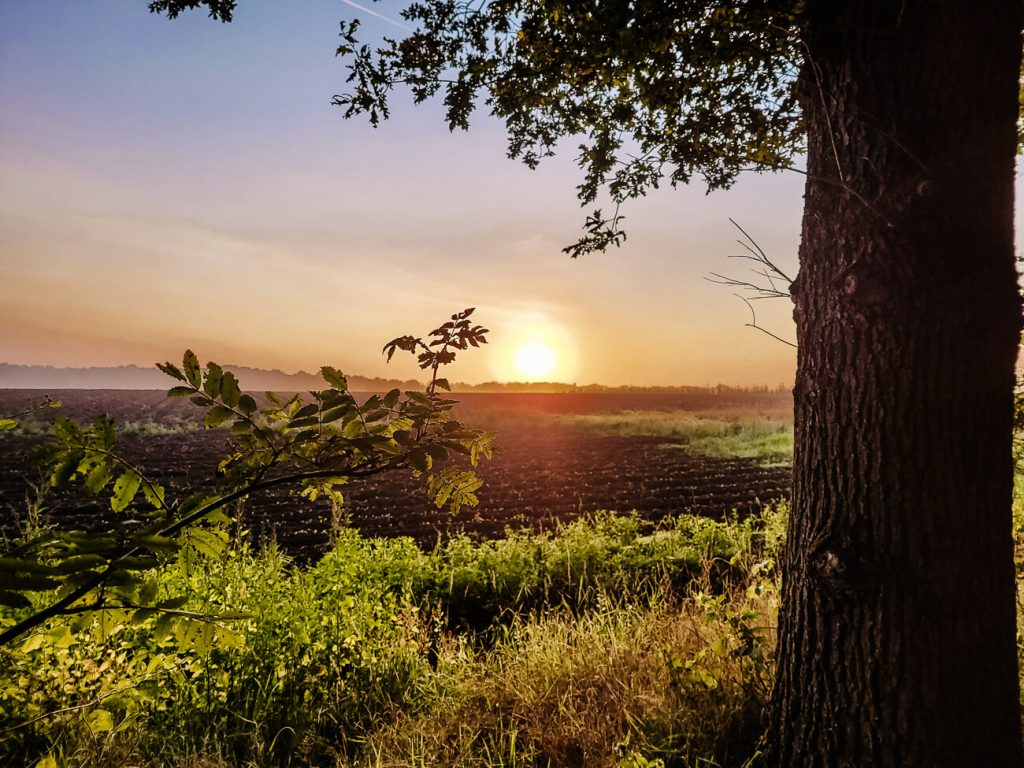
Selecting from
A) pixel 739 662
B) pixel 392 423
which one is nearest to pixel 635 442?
pixel 739 662

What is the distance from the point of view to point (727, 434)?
91.7 ft

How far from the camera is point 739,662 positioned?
264cm

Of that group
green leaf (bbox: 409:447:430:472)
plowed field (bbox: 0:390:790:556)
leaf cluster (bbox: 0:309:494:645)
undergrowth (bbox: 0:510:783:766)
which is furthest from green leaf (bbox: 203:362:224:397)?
plowed field (bbox: 0:390:790:556)

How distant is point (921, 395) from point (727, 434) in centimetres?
2816

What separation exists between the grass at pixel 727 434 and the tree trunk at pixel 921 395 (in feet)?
56.0

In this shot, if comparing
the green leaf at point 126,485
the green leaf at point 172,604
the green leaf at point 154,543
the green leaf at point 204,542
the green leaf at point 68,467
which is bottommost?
the green leaf at point 172,604

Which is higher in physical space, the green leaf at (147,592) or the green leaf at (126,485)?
the green leaf at (126,485)

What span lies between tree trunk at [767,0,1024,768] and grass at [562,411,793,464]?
17.1m

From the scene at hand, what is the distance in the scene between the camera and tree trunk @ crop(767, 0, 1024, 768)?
5.70 ft

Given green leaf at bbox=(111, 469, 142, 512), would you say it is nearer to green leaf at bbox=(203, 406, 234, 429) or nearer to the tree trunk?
green leaf at bbox=(203, 406, 234, 429)

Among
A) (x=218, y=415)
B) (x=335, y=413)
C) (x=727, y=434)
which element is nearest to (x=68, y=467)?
(x=218, y=415)

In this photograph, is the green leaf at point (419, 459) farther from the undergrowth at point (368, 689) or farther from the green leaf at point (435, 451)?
the undergrowth at point (368, 689)

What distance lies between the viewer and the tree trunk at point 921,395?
1736 mm

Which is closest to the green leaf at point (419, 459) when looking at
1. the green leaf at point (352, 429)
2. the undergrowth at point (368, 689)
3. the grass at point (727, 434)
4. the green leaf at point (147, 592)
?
the green leaf at point (352, 429)
